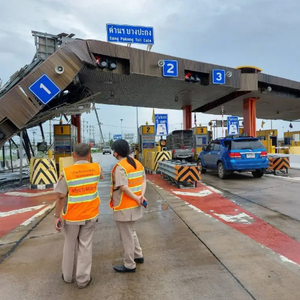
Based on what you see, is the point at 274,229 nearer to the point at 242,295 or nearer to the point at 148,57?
the point at 242,295

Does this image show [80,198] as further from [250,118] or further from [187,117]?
[187,117]

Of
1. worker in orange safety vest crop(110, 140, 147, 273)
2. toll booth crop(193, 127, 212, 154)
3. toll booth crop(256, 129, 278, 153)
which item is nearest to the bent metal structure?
toll booth crop(193, 127, 212, 154)

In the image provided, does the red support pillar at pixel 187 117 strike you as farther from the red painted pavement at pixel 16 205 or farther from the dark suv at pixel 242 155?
the red painted pavement at pixel 16 205

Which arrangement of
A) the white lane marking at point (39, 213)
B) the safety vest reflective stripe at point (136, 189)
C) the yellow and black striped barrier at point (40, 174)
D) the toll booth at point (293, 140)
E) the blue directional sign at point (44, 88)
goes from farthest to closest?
the toll booth at point (293, 140), the yellow and black striped barrier at point (40, 174), the blue directional sign at point (44, 88), the white lane marking at point (39, 213), the safety vest reflective stripe at point (136, 189)

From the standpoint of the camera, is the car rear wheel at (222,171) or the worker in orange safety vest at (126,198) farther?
the car rear wheel at (222,171)

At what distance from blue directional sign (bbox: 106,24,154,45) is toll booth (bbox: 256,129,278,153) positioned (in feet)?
41.2

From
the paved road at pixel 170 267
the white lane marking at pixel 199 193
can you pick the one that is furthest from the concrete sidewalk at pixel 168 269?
the white lane marking at pixel 199 193

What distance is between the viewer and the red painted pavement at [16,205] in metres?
5.59

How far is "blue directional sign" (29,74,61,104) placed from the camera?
9.57m

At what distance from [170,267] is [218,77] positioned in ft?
44.4

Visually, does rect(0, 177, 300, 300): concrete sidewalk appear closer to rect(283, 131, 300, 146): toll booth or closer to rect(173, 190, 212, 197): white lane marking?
rect(173, 190, 212, 197): white lane marking

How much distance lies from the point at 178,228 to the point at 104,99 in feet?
52.0

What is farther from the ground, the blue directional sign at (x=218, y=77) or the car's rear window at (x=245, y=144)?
the blue directional sign at (x=218, y=77)

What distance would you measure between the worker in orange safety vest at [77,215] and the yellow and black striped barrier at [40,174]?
303 inches
